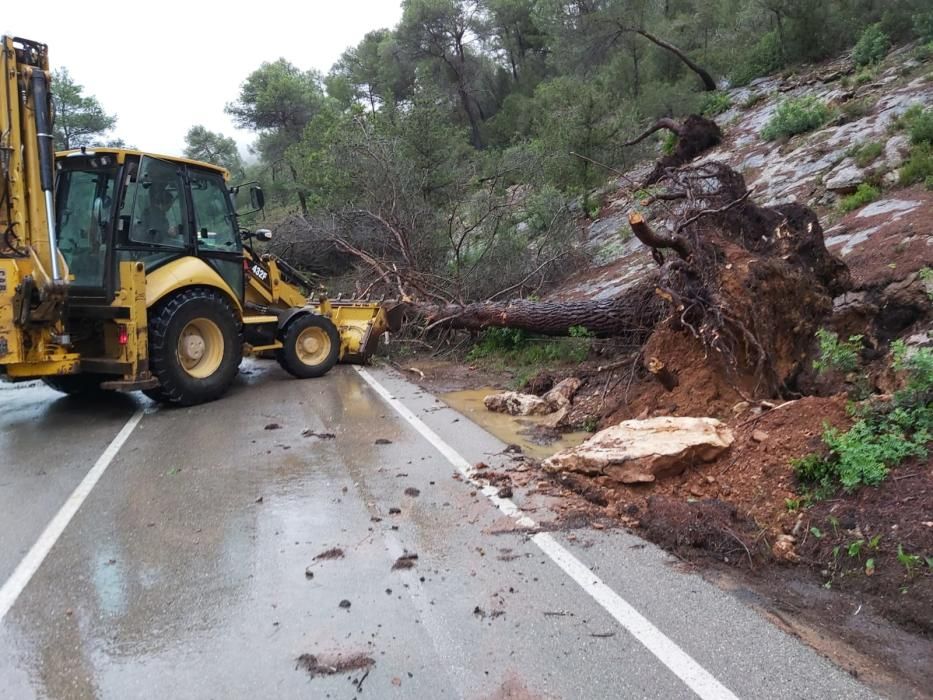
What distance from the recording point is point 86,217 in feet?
27.2

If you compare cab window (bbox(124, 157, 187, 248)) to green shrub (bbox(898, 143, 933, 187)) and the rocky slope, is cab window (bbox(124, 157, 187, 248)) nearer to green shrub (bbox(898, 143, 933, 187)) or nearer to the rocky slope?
the rocky slope

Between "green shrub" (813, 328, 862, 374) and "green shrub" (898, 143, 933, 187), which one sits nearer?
"green shrub" (813, 328, 862, 374)

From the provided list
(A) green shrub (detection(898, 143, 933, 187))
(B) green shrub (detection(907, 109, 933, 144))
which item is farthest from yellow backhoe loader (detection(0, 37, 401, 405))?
(B) green shrub (detection(907, 109, 933, 144))

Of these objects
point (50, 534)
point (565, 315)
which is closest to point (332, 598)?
point (50, 534)

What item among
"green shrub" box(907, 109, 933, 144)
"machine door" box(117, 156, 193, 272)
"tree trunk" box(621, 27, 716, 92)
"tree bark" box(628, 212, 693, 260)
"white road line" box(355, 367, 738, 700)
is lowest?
"white road line" box(355, 367, 738, 700)

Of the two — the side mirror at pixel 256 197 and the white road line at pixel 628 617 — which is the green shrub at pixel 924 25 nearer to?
the side mirror at pixel 256 197

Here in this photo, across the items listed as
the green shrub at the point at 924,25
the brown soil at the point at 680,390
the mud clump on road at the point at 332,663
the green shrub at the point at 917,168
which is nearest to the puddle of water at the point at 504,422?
the brown soil at the point at 680,390

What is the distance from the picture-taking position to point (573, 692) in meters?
2.88

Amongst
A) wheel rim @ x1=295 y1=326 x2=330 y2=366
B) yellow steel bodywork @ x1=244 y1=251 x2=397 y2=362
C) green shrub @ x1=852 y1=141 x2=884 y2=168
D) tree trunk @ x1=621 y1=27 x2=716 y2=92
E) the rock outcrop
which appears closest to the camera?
the rock outcrop

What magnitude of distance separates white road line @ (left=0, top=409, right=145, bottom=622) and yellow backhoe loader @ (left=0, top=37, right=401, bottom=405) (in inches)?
56.4

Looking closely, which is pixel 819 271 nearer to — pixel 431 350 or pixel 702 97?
pixel 431 350

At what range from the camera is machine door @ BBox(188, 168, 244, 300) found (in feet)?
30.7

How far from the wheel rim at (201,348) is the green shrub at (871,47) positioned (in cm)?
1689

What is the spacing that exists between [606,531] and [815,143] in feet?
39.3
